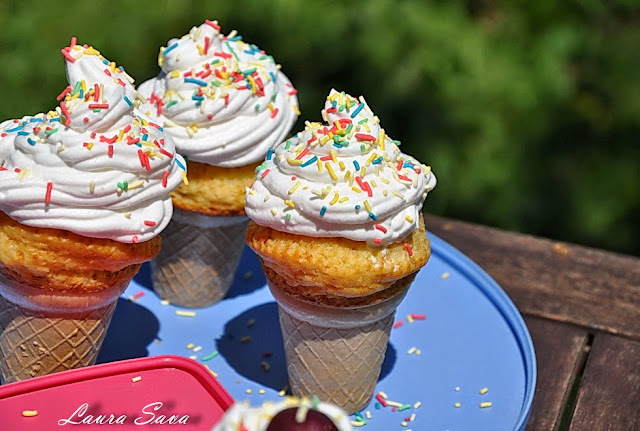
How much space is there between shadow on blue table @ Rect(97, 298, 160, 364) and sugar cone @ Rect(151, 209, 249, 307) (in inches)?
4.8

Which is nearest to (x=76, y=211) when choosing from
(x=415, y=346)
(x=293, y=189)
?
(x=293, y=189)

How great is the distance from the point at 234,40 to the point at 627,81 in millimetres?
2378

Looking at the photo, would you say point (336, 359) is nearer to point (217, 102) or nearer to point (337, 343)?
point (337, 343)

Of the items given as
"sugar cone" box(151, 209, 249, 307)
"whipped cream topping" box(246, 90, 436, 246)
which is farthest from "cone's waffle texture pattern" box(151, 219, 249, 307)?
"whipped cream topping" box(246, 90, 436, 246)

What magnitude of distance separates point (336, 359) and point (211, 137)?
0.77 m

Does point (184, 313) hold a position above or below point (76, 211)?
below

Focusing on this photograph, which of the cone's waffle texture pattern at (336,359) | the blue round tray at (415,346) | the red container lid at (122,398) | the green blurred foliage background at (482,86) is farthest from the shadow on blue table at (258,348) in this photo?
the green blurred foliage background at (482,86)

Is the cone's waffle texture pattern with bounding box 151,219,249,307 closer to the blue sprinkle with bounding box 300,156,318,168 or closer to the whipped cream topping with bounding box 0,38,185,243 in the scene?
the whipped cream topping with bounding box 0,38,185,243

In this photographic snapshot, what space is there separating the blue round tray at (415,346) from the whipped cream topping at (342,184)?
534 millimetres

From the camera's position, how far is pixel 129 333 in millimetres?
2766

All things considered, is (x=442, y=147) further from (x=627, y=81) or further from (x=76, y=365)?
(x=76, y=365)

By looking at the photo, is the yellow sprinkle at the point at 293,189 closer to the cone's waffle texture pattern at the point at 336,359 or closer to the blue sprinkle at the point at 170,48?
the cone's waffle texture pattern at the point at 336,359

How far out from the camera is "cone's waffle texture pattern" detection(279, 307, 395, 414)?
247 cm

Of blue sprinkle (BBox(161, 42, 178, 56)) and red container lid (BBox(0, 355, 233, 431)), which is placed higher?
blue sprinkle (BBox(161, 42, 178, 56))
